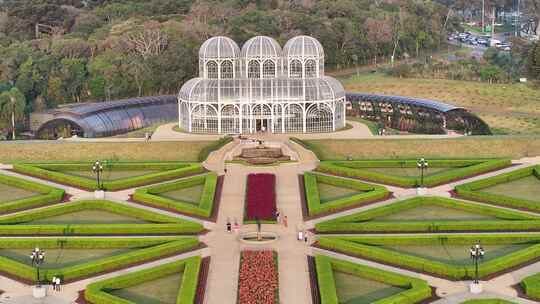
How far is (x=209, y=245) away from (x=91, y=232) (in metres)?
7.88

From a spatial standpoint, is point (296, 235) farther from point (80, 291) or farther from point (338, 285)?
point (80, 291)

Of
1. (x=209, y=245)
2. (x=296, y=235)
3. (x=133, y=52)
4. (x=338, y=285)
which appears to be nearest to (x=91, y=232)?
(x=209, y=245)

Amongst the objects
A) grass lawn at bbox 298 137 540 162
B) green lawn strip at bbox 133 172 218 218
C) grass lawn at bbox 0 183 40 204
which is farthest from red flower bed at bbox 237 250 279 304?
grass lawn at bbox 298 137 540 162

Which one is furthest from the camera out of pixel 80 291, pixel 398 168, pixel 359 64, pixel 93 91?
pixel 359 64

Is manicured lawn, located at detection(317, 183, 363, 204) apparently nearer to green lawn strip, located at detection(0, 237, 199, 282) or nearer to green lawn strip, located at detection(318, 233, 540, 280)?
green lawn strip, located at detection(318, 233, 540, 280)

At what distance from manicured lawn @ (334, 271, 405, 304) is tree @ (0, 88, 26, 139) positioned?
5874 centimetres

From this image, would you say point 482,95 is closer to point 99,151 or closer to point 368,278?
point 99,151

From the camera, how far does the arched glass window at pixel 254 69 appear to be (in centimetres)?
9525

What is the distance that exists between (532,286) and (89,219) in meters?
30.1

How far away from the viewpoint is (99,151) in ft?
284

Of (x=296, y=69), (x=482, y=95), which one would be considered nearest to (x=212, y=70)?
(x=296, y=69)

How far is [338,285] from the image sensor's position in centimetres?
5403

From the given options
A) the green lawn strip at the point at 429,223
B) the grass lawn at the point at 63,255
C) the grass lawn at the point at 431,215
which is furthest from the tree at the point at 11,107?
the grass lawn at the point at 431,215

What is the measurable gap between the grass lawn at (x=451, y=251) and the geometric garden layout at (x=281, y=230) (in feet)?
0.36
